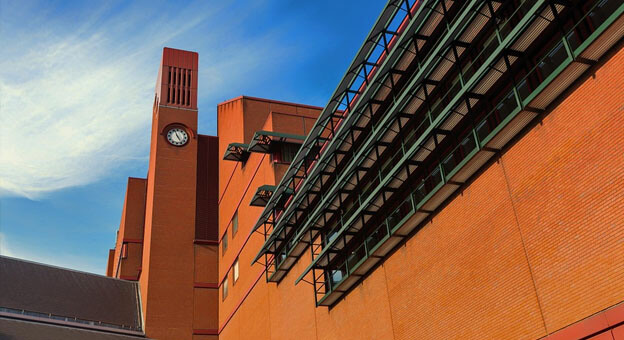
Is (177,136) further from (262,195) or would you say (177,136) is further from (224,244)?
(262,195)

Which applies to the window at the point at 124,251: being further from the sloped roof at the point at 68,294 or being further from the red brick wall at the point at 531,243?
the red brick wall at the point at 531,243

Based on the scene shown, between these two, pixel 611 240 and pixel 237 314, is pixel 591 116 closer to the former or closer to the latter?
pixel 611 240

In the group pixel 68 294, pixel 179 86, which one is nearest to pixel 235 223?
pixel 68 294

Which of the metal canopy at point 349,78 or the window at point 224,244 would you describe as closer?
the metal canopy at point 349,78

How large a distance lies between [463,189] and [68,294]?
43.3 meters

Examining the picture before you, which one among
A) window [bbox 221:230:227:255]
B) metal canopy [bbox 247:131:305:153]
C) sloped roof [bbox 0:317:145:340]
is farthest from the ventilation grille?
metal canopy [bbox 247:131:305:153]

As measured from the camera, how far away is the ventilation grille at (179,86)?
Result: 58062 millimetres

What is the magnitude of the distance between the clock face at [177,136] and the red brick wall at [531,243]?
3726 centimetres

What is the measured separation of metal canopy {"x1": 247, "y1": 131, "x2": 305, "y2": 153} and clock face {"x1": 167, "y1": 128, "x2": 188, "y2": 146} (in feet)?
71.0

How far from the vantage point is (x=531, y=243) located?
611 inches

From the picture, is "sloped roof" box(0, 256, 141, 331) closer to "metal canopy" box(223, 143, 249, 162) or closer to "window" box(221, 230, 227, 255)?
"window" box(221, 230, 227, 255)

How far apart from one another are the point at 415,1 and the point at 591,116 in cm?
907

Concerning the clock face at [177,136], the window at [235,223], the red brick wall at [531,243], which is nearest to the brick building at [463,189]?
the red brick wall at [531,243]

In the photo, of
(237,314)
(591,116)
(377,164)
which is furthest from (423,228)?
(237,314)
